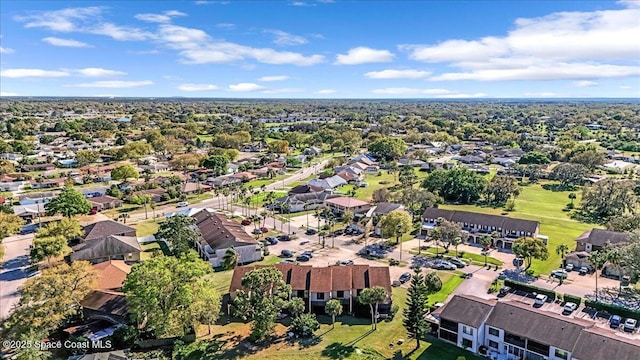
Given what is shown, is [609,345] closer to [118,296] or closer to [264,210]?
[118,296]

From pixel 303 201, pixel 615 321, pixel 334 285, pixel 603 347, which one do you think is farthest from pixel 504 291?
pixel 303 201

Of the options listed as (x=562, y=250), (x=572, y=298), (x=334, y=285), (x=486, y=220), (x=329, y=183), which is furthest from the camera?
(x=329, y=183)

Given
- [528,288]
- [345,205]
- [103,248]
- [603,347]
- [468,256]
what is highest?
[603,347]

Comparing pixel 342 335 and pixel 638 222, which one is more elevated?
pixel 638 222

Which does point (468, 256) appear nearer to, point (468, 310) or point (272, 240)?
point (468, 310)


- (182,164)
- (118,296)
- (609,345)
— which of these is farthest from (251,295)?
(182,164)

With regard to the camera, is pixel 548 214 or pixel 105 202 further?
pixel 105 202

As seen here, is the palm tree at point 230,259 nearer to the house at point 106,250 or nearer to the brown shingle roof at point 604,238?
the house at point 106,250
